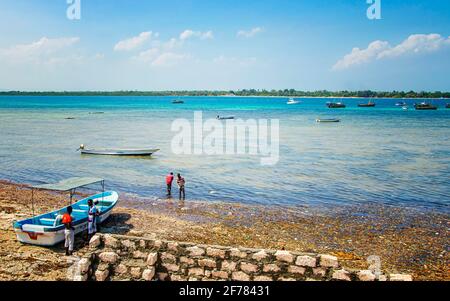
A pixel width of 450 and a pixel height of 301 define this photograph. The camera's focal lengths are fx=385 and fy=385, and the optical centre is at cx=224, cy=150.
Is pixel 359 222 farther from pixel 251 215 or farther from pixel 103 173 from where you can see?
pixel 103 173

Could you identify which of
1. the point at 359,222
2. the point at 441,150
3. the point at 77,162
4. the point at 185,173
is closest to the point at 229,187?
the point at 185,173

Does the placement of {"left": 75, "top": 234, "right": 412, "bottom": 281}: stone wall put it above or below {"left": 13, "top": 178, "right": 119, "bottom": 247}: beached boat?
above

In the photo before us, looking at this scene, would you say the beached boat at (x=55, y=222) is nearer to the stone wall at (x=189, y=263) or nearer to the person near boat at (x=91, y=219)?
the person near boat at (x=91, y=219)

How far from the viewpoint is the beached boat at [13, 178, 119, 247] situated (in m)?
14.3

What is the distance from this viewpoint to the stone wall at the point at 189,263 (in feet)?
26.9

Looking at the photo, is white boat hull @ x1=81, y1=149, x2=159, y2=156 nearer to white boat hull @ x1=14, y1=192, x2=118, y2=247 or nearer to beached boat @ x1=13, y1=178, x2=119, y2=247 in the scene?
beached boat @ x1=13, y1=178, x2=119, y2=247

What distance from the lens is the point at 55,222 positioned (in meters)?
14.9

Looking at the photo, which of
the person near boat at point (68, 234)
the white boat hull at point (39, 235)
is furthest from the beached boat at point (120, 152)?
the person near boat at point (68, 234)

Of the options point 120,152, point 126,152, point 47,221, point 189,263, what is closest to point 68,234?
point 47,221

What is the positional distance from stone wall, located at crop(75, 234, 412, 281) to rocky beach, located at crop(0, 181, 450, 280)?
4.08 metres

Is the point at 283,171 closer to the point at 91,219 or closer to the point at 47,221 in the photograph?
the point at 91,219

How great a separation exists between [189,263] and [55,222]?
8444 mm

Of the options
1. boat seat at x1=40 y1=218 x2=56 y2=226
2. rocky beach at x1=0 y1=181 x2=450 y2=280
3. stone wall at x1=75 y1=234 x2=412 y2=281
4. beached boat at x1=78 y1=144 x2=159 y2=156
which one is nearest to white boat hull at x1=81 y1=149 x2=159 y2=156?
beached boat at x1=78 y1=144 x2=159 y2=156

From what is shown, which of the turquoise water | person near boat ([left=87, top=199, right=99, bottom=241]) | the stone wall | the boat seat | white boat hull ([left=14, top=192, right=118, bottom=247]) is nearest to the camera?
the stone wall
